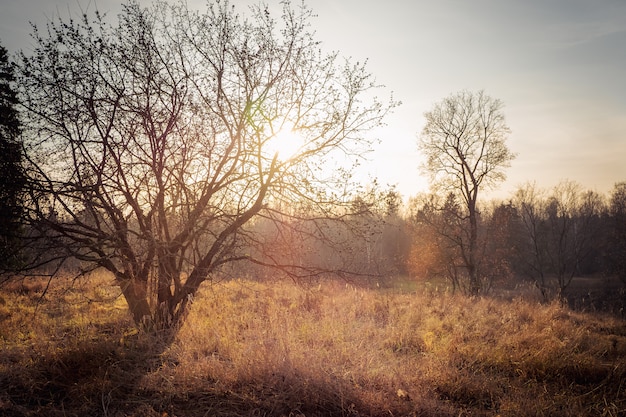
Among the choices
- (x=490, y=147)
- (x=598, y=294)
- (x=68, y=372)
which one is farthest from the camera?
(x=598, y=294)

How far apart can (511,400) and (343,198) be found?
4.02 m

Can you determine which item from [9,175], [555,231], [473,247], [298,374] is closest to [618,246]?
[555,231]

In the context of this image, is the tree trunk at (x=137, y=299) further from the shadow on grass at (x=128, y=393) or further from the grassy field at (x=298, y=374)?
the shadow on grass at (x=128, y=393)

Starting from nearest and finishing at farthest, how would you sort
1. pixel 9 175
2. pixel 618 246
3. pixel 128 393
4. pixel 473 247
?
1. pixel 128 393
2. pixel 9 175
3. pixel 473 247
4. pixel 618 246

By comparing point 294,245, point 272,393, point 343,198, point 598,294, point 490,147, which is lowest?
point 598,294

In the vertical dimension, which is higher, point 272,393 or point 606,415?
point 272,393

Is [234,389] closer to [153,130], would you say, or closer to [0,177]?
[153,130]

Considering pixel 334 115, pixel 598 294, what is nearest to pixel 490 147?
pixel 334 115

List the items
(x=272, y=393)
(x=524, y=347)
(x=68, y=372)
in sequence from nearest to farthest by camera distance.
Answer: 1. (x=272, y=393)
2. (x=68, y=372)
3. (x=524, y=347)

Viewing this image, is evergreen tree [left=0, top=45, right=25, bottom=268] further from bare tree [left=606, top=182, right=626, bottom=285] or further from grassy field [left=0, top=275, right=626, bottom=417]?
bare tree [left=606, top=182, right=626, bottom=285]

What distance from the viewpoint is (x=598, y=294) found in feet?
107

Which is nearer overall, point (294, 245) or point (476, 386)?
point (476, 386)

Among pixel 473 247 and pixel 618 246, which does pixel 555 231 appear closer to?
pixel 618 246

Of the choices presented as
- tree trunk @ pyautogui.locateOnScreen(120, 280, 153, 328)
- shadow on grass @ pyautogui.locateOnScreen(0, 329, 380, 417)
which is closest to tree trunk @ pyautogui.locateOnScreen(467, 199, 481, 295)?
tree trunk @ pyautogui.locateOnScreen(120, 280, 153, 328)
